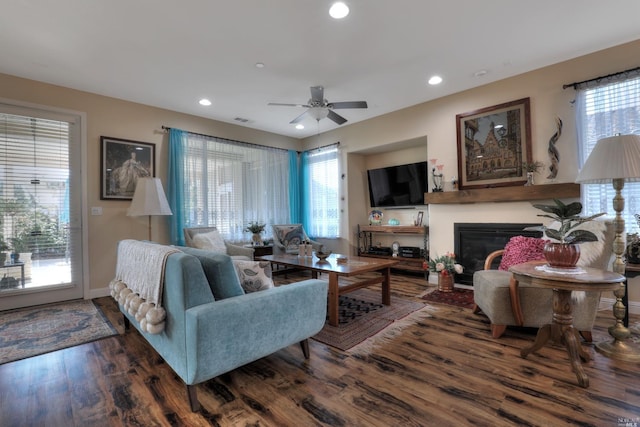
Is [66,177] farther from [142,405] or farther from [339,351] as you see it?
[339,351]

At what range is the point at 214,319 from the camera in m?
1.61

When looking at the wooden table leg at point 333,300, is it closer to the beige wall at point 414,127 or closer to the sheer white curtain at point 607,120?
the beige wall at point 414,127

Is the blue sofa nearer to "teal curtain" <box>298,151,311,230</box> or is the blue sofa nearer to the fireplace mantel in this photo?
the fireplace mantel

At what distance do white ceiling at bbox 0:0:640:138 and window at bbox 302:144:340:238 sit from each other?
1.97 meters

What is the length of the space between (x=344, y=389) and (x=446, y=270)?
2789 mm

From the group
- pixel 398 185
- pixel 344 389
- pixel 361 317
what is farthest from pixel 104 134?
pixel 398 185

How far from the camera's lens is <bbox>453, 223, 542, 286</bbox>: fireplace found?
3924mm

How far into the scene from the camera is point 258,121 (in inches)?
215

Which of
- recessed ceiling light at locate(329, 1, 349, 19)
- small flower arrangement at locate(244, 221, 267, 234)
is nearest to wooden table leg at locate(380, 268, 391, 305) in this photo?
recessed ceiling light at locate(329, 1, 349, 19)

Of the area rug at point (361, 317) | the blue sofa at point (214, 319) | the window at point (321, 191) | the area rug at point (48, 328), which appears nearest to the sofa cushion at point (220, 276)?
the blue sofa at point (214, 319)

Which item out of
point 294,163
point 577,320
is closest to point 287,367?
point 577,320

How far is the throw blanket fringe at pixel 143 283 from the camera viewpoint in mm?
1781

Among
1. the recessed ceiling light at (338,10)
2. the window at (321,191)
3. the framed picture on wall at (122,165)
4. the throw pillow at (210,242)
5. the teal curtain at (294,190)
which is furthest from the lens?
the teal curtain at (294,190)

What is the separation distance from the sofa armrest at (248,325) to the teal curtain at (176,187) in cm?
332
